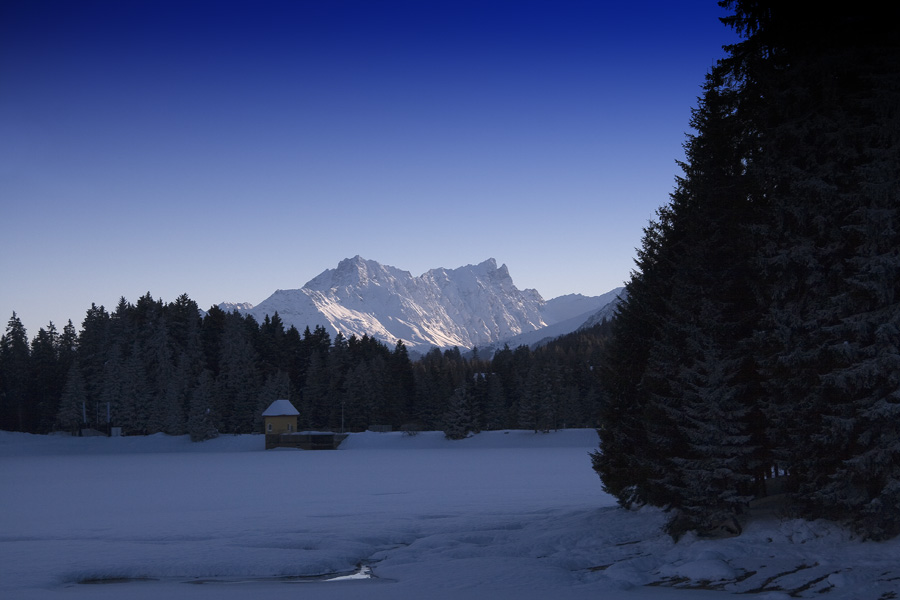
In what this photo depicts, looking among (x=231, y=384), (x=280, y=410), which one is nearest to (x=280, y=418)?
(x=280, y=410)

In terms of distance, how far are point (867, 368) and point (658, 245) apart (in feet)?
31.1

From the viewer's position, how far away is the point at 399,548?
71.9ft

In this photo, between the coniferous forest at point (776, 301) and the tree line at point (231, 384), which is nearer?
the coniferous forest at point (776, 301)

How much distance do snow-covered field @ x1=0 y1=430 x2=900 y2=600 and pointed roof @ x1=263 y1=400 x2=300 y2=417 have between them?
5195 centimetres

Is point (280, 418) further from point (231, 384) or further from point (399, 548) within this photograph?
point (399, 548)

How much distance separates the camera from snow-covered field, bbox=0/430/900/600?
15602 millimetres

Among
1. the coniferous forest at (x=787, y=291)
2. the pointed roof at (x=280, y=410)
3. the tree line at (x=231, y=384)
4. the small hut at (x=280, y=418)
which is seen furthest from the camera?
the tree line at (x=231, y=384)

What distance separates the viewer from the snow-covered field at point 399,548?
1560 cm

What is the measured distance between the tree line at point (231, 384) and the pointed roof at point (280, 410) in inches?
237

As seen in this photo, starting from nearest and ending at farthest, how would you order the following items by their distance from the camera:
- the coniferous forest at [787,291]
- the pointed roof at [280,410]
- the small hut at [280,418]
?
the coniferous forest at [787,291] → the small hut at [280,418] → the pointed roof at [280,410]

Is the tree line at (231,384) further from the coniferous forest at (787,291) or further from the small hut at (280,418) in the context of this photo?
the coniferous forest at (787,291)

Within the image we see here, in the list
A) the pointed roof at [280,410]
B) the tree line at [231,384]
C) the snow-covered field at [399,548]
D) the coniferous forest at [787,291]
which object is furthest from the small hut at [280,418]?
the coniferous forest at [787,291]

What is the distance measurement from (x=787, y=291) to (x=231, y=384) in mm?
97260

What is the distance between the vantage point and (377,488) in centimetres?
4041
